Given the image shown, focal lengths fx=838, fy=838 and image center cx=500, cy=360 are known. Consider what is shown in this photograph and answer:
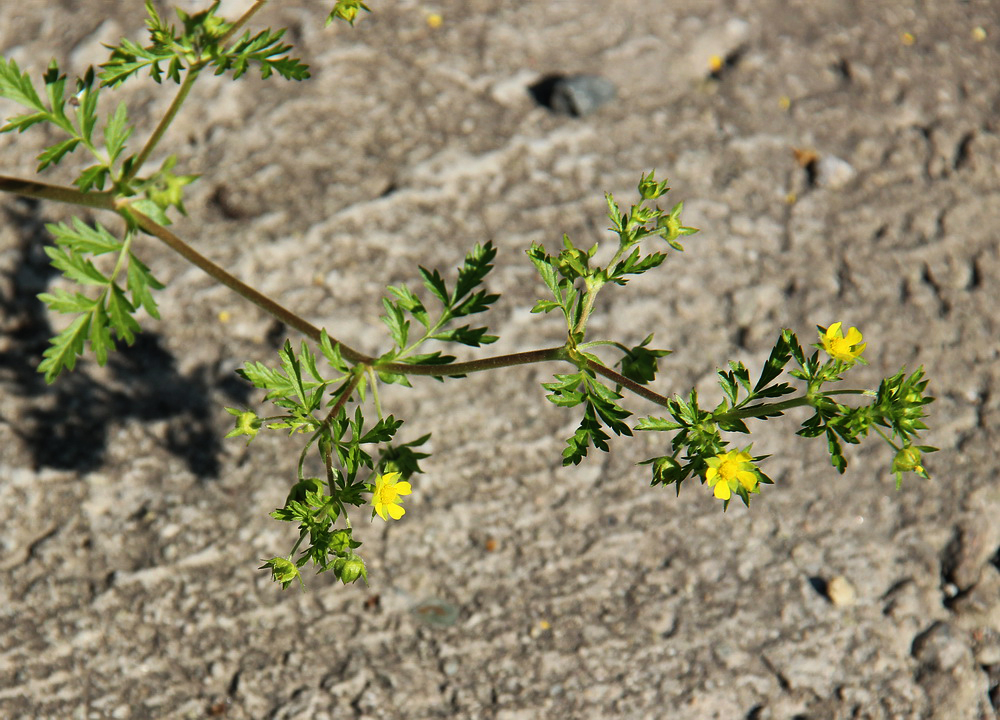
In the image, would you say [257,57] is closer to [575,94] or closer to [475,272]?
[475,272]

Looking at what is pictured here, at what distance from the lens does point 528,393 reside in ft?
10.1

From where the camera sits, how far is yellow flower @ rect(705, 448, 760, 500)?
74.9 inches

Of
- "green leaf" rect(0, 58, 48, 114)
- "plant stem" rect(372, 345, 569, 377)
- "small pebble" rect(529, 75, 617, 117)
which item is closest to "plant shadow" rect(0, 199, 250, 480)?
"green leaf" rect(0, 58, 48, 114)

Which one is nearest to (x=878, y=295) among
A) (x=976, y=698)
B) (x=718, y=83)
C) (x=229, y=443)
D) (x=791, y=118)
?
(x=791, y=118)

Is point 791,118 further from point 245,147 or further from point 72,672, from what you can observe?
point 72,672

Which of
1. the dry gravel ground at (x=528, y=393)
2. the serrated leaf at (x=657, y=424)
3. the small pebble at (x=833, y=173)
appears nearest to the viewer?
the serrated leaf at (x=657, y=424)

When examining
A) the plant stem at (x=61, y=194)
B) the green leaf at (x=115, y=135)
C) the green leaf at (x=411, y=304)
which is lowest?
the green leaf at (x=411, y=304)

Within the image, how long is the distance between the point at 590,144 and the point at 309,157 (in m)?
1.12

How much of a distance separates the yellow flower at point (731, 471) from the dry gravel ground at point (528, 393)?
1.07 metres

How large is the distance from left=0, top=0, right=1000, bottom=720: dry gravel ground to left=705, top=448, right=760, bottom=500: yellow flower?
1070 millimetres

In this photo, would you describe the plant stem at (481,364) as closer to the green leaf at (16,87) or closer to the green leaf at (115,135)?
the green leaf at (115,135)

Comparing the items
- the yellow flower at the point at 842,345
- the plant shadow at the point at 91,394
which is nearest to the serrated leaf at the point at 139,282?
the plant shadow at the point at 91,394

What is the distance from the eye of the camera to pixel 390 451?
219 centimetres

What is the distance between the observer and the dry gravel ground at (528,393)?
2.76 metres
